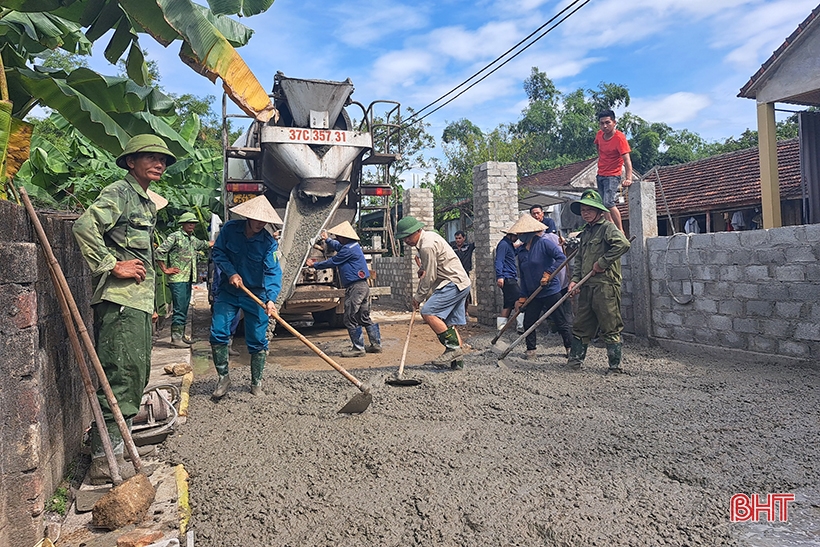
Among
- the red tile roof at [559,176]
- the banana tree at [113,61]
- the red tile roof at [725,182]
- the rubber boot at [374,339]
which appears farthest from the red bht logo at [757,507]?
the red tile roof at [559,176]

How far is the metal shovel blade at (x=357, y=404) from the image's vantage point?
4094mm

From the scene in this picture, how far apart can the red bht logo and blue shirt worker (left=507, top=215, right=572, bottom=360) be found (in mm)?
3597

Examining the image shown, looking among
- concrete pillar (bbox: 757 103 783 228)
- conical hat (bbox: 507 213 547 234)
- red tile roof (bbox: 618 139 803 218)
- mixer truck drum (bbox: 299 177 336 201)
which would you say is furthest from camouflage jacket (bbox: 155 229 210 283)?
red tile roof (bbox: 618 139 803 218)

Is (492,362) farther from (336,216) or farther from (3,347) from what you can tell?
(3,347)

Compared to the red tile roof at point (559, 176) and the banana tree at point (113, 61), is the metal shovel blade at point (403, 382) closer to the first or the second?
the banana tree at point (113, 61)

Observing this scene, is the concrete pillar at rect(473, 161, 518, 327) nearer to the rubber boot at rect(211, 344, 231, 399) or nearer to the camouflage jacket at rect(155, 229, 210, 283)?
the camouflage jacket at rect(155, 229, 210, 283)

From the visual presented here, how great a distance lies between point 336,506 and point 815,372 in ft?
14.9

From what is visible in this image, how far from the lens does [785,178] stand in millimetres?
12672

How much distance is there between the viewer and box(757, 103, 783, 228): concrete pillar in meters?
9.98

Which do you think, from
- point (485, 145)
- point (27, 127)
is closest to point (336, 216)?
point (27, 127)

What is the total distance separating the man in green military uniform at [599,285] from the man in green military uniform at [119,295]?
13.2 ft

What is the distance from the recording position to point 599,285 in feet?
18.4

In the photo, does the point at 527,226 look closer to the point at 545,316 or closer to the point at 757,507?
the point at 545,316

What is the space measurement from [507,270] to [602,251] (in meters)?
2.09
